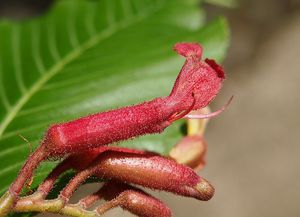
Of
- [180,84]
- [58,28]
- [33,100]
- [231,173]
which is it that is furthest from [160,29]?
[231,173]

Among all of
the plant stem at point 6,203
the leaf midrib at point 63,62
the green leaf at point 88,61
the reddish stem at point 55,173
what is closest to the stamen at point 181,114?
the reddish stem at point 55,173

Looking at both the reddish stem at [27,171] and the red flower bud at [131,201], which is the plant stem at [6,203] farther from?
the red flower bud at [131,201]

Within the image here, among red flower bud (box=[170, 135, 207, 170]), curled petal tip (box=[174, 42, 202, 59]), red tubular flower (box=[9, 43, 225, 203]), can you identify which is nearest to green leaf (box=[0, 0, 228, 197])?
red flower bud (box=[170, 135, 207, 170])

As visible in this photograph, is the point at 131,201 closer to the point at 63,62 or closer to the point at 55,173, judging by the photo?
the point at 55,173

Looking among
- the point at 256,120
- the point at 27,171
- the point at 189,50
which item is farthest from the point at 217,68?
the point at 256,120

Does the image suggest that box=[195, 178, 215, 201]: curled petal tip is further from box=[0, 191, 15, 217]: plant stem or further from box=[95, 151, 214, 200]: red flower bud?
box=[0, 191, 15, 217]: plant stem

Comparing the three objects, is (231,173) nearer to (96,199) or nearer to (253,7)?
(253,7)
